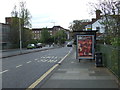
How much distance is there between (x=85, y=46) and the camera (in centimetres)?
1794

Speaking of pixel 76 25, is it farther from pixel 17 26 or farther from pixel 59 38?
pixel 59 38

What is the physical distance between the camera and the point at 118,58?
9266 mm

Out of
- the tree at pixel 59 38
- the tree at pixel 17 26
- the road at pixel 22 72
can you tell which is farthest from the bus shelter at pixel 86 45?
the tree at pixel 59 38

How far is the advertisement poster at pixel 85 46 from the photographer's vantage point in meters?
17.8

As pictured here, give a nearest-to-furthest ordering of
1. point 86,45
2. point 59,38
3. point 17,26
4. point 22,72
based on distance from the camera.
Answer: point 22,72, point 86,45, point 17,26, point 59,38

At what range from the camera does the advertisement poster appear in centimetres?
1777

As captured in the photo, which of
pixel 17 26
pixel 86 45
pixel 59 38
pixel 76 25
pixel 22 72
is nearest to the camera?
pixel 22 72

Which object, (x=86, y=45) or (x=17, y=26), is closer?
(x=86, y=45)

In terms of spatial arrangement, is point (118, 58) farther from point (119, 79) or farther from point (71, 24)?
point (71, 24)

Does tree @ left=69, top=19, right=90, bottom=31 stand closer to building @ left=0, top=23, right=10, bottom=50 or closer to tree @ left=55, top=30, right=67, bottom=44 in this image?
tree @ left=55, top=30, right=67, bottom=44

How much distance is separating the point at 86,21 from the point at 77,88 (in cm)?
8146

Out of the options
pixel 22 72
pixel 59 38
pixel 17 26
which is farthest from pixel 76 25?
pixel 22 72

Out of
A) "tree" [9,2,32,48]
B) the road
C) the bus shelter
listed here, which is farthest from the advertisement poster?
"tree" [9,2,32,48]

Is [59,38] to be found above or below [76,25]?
below
